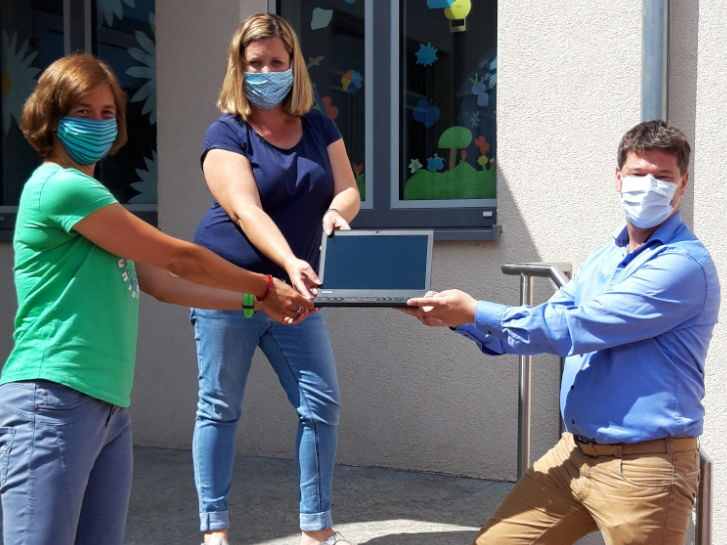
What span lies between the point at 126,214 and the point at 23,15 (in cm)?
513

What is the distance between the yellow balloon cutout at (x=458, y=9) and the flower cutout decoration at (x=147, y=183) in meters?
2.22

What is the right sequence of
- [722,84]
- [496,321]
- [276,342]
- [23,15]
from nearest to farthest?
[496,321] → [276,342] → [722,84] → [23,15]

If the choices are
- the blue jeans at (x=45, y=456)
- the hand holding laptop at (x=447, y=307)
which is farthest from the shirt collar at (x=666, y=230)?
the blue jeans at (x=45, y=456)

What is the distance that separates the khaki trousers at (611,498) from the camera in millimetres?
2682

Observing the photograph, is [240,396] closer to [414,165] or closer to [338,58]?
[414,165]

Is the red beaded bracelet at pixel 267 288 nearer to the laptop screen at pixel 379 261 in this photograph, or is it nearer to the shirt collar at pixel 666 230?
the laptop screen at pixel 379 261

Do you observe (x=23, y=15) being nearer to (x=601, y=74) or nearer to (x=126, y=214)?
(x=601, y=74)

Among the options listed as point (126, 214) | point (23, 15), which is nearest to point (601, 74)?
point (126, 214)

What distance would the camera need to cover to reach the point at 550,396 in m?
5.14

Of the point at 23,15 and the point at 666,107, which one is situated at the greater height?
the point at 23,15

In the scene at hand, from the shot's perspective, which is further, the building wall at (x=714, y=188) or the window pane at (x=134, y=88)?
the window pane at (x=134, y=88)

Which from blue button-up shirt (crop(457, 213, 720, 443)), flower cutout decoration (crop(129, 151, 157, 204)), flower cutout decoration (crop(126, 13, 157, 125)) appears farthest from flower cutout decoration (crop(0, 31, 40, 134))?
blue button-up shirt (crop(457, 213, 720, 443))

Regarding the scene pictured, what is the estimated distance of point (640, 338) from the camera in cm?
272

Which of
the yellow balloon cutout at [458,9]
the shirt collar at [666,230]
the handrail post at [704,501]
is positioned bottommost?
the handrail post at [704,501]
